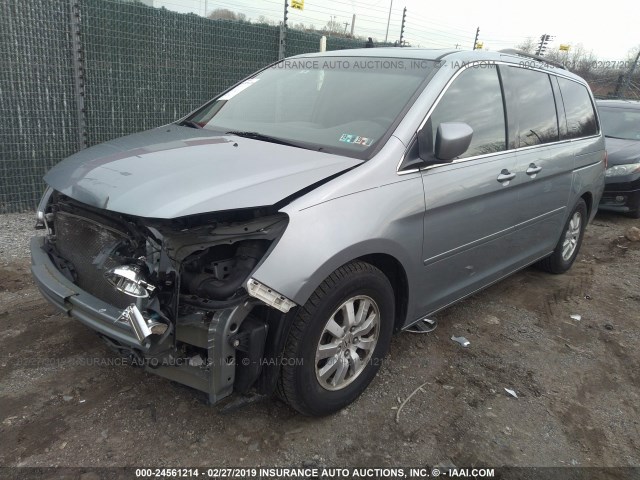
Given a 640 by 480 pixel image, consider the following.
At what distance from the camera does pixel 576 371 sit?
329cm

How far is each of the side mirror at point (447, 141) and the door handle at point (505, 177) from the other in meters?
0.69

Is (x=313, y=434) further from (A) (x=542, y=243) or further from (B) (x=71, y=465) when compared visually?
(A) (x=542, y=243)

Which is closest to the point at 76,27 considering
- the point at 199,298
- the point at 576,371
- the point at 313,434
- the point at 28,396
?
the point at 28,396

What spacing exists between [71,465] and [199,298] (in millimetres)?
986

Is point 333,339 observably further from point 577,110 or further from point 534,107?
point 577,110

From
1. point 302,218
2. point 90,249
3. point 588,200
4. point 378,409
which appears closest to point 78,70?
point 90,249

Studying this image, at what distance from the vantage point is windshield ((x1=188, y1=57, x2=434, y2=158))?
2.80m

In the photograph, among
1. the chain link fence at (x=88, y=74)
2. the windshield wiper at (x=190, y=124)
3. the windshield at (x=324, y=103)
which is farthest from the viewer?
the chain link fence at (x=88, y=74)

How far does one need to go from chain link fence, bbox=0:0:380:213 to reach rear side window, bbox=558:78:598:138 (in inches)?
191

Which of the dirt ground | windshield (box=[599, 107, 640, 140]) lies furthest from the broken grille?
windshield (box=[599, 107, 640, 140])

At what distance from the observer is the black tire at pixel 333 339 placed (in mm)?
2256

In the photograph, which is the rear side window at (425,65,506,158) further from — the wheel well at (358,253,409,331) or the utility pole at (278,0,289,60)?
the utility pole at (278,0,289,60)

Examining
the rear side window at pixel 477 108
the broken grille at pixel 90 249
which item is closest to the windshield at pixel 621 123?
the rear side window at pixel 477 108

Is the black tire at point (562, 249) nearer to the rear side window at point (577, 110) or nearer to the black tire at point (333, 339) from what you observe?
the rear side window at point (577, 110)
